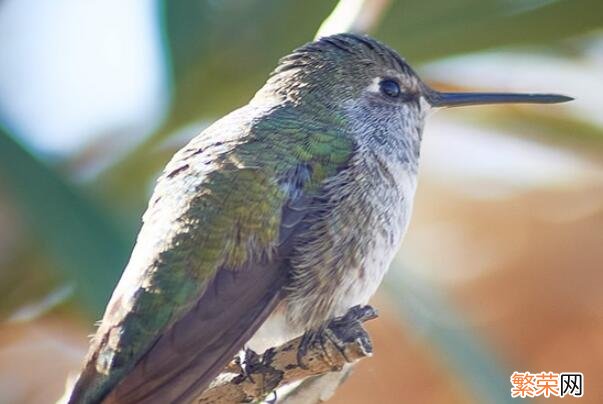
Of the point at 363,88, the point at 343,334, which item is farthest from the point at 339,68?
the point at 343,334

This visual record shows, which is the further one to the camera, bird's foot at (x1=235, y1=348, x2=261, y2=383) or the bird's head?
the bird's head

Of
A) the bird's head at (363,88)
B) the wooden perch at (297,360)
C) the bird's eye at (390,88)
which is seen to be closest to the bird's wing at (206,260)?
the wooden perch at (297,360)

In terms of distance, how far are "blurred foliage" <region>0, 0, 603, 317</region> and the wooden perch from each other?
1.86 feet

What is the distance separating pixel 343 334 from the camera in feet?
6.81

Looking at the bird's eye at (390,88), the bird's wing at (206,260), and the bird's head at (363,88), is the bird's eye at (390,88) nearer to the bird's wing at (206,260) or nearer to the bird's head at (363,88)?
the bird's head at (363,88)

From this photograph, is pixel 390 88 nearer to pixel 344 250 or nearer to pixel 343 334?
pixel 344 250

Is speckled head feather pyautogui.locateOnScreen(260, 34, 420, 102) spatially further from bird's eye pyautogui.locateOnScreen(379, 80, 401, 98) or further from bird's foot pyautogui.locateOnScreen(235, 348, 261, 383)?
bird's foot pyautogui.locateOnScreen(235, 348, 261, 383)

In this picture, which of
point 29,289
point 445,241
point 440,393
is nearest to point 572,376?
point 440,393

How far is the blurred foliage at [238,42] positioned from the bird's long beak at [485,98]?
0.96ft

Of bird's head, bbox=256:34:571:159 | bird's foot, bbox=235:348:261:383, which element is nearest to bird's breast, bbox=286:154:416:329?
bird's foot, bbox=235:348:261:383

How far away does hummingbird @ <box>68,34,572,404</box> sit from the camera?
197 cm

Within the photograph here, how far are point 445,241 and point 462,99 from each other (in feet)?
7.65

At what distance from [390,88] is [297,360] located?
0.89 m

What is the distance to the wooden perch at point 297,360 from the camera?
2.01m
